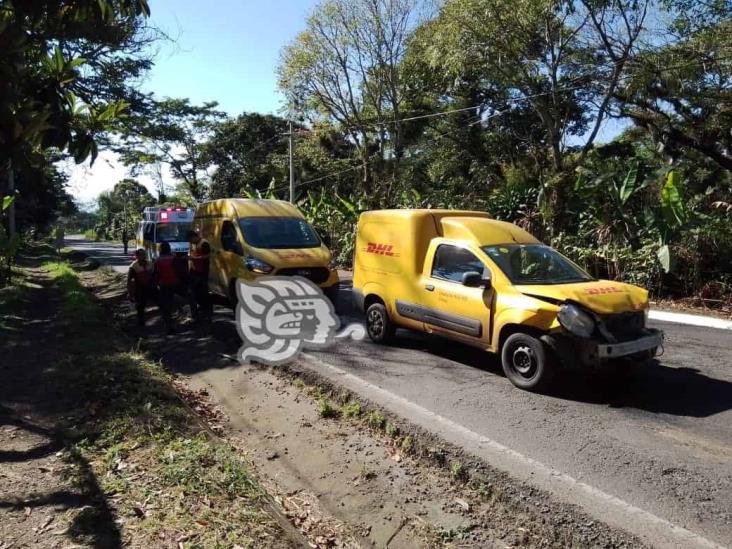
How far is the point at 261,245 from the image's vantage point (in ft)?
33.0

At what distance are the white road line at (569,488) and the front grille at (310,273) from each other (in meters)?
4.40

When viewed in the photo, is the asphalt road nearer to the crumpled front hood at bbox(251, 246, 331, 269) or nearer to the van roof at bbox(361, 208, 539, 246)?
the van roof at bbox(361, 208, 539, 246)

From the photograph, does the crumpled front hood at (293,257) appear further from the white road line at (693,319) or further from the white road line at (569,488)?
the white road line at (693,319)

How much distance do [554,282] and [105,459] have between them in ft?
15.9

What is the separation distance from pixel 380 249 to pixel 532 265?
2.34 m

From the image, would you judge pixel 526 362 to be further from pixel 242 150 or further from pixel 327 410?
pixel 242 150

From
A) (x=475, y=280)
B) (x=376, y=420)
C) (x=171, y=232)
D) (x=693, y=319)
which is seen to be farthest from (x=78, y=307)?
(x=693, y=319)

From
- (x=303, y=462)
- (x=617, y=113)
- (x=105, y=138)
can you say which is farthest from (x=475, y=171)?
(x=303, y=462)

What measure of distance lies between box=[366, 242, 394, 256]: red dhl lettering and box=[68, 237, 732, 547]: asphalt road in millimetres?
1387

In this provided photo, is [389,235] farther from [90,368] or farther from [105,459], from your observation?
[105,459]

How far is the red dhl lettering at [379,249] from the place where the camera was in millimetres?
8012

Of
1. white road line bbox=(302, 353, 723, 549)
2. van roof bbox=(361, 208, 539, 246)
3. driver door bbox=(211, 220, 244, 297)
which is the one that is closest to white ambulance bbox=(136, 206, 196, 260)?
driver door bbox=(211, 220, 244, 297)

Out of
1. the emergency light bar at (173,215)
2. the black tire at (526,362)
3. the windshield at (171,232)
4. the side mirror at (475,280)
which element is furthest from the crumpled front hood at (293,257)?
the emergency light bar at (173,215)

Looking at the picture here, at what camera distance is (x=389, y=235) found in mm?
8062
